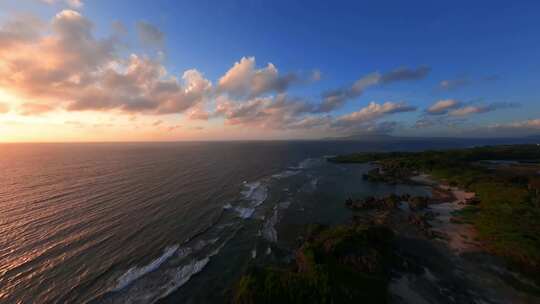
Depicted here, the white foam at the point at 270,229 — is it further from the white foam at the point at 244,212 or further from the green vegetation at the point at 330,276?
the green vegetation at the point at 330,276

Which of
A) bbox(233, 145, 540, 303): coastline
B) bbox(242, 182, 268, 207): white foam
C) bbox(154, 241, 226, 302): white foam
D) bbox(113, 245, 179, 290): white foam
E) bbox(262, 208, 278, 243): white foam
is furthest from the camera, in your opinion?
bbox(242, 182, 268, 207): white foam

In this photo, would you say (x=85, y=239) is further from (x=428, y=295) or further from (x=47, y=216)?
(x=428, y=295)

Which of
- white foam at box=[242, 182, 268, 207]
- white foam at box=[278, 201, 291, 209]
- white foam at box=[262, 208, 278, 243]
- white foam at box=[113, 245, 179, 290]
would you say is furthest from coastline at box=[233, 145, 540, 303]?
white foam at box=[242, 182, 268, 207]

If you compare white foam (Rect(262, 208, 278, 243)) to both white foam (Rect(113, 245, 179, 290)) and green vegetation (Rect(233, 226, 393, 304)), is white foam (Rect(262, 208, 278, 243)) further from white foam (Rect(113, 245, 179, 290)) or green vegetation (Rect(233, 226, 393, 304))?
white foam (Rect(113, 245, 179, 290))

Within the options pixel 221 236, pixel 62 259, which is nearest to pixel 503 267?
pixel 221 236

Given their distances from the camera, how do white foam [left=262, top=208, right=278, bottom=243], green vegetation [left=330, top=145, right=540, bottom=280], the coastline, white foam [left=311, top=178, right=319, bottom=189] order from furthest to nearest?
1. white foam [left=311, top=178, right=319, bottom=189]
2. white foam [left=262, top=208, right=278, bottom=243]
3. green vegetation [left=330, top=145, right=540, bottom=280]
4. the coastline

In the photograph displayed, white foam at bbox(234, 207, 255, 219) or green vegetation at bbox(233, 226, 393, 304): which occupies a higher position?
green vegetation at bbox(233, 226, 393, 304)
